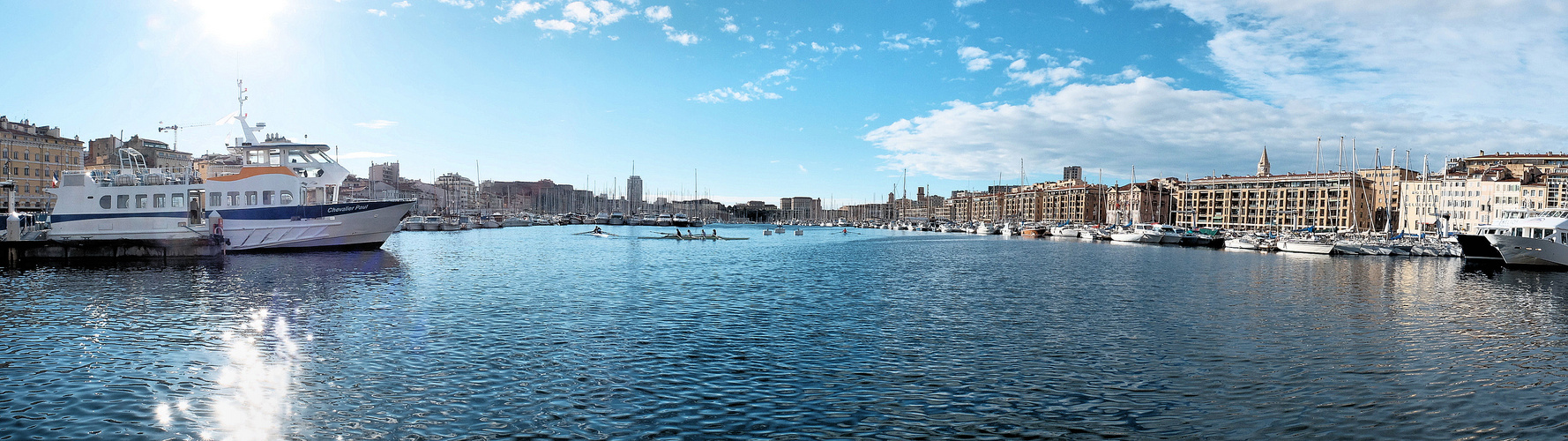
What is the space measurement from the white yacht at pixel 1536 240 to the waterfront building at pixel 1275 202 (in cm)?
10714

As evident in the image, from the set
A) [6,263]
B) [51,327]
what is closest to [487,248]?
[6,263]

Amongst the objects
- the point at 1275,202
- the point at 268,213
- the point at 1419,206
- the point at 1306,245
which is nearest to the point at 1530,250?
the point at 1306,245

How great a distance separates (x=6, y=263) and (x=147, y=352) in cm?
3725

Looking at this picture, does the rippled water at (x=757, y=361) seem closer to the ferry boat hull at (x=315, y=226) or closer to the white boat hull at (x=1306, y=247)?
the ferry boat hull at (x=315, y=226)

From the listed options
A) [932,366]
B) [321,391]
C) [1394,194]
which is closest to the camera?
[321,391]

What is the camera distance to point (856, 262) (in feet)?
180

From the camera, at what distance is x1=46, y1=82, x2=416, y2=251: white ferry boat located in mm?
48781

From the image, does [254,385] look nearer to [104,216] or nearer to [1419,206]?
[104,216]

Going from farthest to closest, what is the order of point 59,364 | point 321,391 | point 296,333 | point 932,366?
point 296,333, point 932,366, point 59,364, point 321,391

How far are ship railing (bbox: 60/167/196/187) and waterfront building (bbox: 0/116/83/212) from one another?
205 ft

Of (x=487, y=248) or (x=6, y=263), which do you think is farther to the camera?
(x=487, y=248)

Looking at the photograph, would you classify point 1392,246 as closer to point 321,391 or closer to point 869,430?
point 869,430

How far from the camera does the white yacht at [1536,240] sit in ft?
158

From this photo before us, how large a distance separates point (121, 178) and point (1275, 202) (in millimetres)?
202097
